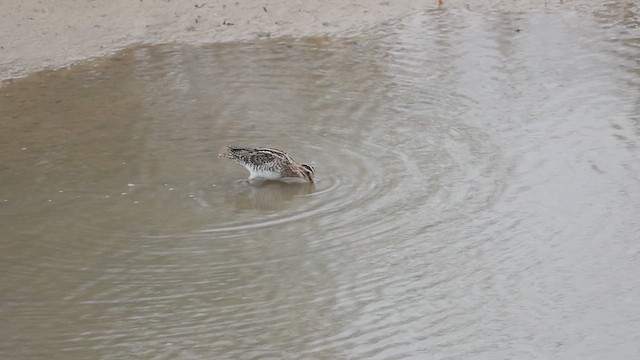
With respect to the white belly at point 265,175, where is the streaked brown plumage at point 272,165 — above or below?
above

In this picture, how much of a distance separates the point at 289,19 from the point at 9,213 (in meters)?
5.73

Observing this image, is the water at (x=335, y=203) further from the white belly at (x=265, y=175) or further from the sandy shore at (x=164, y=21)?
the sandy shore at (x=164, y=21)

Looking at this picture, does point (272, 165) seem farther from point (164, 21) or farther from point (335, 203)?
point (164, 21)

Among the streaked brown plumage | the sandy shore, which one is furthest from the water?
the sandy shore

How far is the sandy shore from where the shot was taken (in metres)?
12.6

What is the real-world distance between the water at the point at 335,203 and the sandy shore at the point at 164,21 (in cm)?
47

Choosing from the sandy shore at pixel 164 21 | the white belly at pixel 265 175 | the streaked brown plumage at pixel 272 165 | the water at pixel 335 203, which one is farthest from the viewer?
the sandy shore at pixel 164 21

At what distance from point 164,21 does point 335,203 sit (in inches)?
225

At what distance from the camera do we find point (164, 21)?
1354 centimetres

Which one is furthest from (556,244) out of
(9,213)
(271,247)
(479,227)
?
(9,213)

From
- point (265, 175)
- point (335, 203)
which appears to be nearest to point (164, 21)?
point (265, 175)

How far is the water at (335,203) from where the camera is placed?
671 centimetres

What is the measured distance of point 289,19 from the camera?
13594 millimetres

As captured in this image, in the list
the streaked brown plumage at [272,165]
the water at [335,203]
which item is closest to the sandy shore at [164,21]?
the water at [335,203]
